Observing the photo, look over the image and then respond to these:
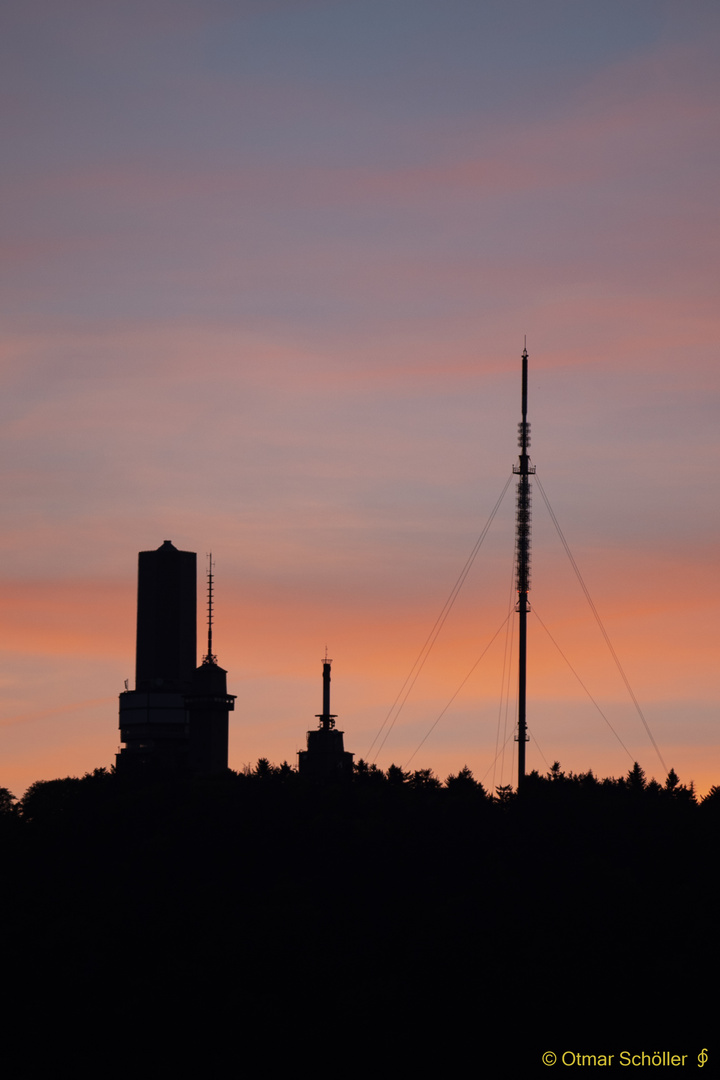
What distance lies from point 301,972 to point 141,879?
1589cm

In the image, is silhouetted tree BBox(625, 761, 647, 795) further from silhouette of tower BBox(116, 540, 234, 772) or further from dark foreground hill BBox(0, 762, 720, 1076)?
silhouette of tower BBox(116, 540, 234, 772)

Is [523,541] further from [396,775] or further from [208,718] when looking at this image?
[208,718]

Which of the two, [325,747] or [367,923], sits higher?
[325,747]

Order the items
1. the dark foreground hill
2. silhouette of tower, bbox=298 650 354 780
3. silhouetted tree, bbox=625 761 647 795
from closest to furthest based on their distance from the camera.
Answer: the dark foreground hill, silhouetted tree, bbox=625 761 647 795, silhouette of tower, bbox=298 650 354 780

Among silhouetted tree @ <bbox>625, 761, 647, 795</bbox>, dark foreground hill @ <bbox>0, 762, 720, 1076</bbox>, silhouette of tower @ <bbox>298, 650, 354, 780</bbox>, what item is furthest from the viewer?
silhouette of tower @ <bbox>298, 650, 354, 780</bbox>

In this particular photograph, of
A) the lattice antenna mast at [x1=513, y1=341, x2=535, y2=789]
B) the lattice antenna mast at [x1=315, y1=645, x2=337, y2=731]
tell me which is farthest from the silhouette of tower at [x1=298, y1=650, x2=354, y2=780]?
the lattice antenna mast at [x1=513, y1=341, x2=535, y2=789]

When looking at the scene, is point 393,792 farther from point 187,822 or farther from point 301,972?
point 301,972

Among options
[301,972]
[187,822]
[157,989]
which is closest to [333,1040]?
[301,972]

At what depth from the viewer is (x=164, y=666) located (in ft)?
520

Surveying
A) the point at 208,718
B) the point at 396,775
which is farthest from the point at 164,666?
the point at 396,775

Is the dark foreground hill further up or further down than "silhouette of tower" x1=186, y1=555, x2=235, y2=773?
further down

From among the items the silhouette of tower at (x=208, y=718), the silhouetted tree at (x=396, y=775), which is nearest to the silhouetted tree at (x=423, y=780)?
the silhouetted tree at (x=396, y=775)

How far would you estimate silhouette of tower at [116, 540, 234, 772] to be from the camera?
15750cm

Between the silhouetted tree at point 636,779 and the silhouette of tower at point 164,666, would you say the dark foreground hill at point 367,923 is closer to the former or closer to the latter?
the silhouetted tree at point 636,779
